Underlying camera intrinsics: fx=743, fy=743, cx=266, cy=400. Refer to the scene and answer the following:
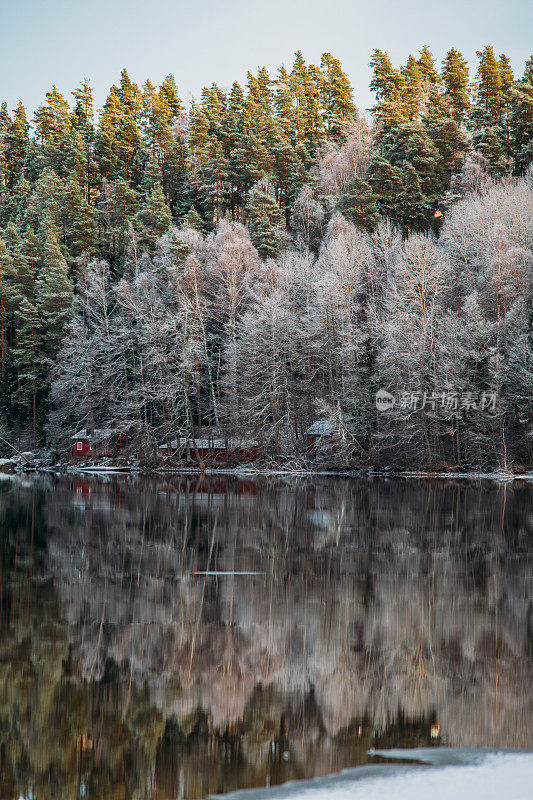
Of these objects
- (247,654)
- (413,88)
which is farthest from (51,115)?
(247,654)

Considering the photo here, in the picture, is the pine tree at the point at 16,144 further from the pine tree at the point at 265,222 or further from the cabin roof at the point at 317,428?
the cabin roof at the point at 317,428

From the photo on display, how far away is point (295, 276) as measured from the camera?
183ft

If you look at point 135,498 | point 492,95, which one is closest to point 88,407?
point 135,498

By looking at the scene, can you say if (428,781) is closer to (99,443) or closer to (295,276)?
(295,276)

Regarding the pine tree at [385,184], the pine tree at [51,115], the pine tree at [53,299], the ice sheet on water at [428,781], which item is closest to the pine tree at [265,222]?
the pine tree at [385,184]

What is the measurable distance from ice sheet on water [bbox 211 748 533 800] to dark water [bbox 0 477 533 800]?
0.25m

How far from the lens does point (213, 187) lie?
7556 cm

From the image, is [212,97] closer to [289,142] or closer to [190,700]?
[289,142]

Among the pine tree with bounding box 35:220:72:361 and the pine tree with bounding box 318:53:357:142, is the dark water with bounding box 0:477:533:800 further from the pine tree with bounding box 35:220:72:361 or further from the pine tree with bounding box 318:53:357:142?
the pine tree with bounding box 318:53:357:142

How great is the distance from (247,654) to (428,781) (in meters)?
3.73

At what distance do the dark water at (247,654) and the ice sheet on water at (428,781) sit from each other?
25 centimetres

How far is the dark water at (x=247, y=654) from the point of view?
670 cm

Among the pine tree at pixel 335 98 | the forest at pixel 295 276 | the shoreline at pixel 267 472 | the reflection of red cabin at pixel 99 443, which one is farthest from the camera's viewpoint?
the pine tree at pixel 335 98

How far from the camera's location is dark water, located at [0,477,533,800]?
6.70m
